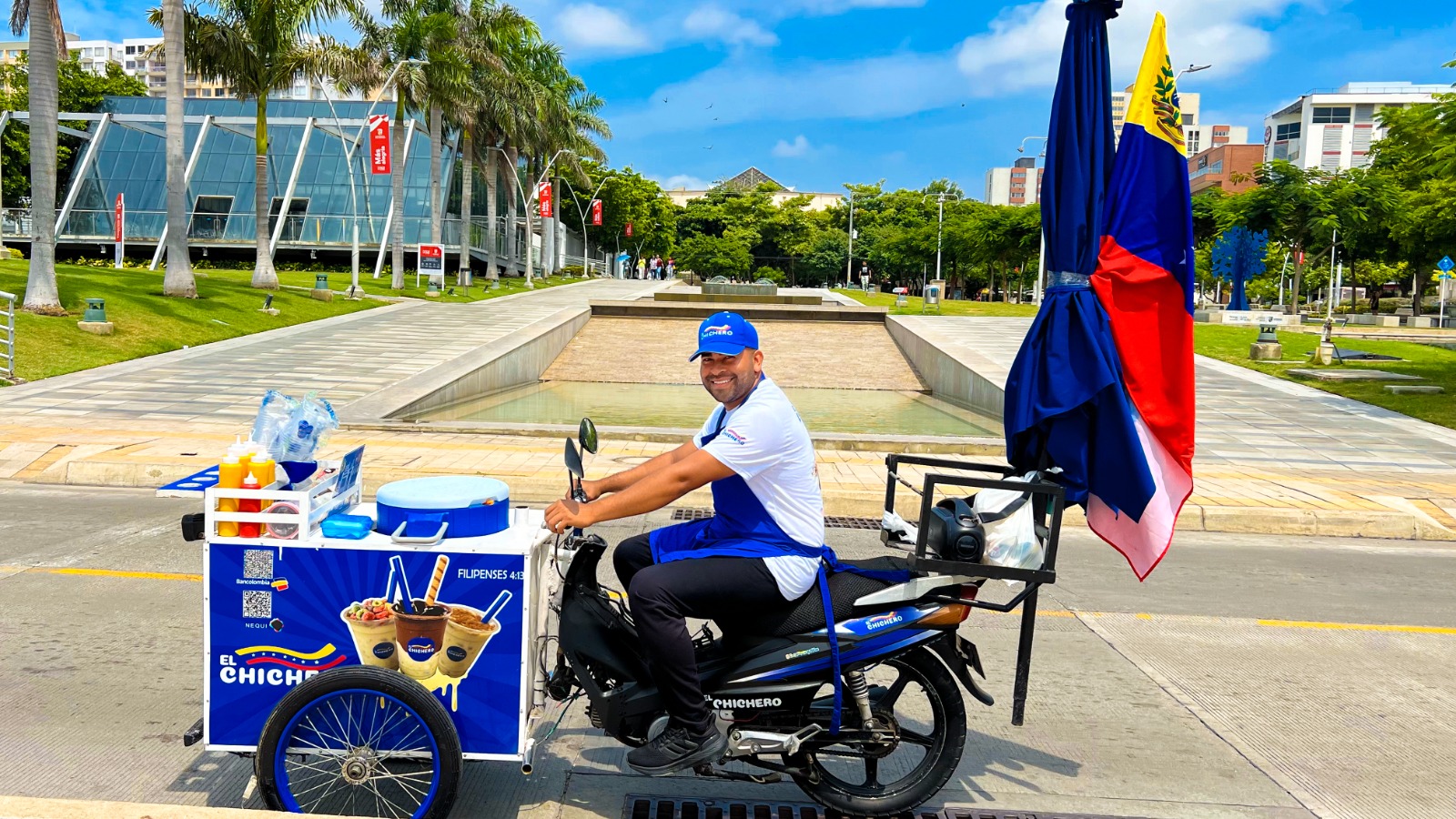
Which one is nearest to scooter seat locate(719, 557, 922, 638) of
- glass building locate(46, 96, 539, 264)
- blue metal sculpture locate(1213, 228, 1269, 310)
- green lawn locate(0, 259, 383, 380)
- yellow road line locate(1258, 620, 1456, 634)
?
yellow road line locate(1258, 620, 1456, 634)

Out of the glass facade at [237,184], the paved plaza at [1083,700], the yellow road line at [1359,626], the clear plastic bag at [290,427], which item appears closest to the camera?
the clear plastic bag at [290,427]

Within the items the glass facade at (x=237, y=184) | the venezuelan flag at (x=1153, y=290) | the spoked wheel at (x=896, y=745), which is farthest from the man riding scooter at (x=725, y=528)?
the glass facade at (x=237, y=184)

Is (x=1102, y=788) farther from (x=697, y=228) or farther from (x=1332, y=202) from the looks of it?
(x=697, y=228)

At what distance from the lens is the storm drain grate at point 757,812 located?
378 cm

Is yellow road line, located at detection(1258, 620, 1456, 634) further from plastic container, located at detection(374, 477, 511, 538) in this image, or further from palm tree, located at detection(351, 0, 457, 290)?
palm tree, located at detection(351, 0, 457, 290)

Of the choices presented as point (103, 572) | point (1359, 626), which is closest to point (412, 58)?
point (103, 572)

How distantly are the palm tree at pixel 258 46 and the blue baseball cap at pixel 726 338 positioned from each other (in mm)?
28794

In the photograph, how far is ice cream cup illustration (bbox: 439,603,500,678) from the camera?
3.43 meters

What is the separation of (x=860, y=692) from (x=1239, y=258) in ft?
141

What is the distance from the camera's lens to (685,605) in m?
3.49

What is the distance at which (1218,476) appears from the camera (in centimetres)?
1168

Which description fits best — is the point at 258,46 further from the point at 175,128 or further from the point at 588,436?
the point at 588,436

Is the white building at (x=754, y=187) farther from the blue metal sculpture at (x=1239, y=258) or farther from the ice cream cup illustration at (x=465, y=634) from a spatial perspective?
the ice cream cup illustration at (x=465, y=634)

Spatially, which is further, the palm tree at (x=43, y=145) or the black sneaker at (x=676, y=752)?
the palm tree at (x=43, y=145)
